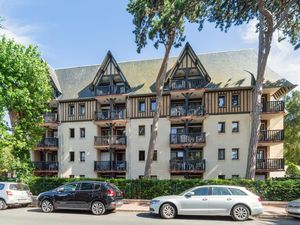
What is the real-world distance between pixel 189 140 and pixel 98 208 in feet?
48.9

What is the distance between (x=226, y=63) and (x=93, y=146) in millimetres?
17340

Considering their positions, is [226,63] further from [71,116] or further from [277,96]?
[71,116]

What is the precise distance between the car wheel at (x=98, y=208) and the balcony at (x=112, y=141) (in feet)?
49.7

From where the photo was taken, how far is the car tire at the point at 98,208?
13.4 metres

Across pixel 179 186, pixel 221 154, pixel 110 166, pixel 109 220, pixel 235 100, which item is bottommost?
pixel 110 166

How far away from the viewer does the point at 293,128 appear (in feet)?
142

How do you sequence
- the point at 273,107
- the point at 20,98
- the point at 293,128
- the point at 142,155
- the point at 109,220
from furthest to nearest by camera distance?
the point at 293,128 < the point at 142,155 < the point at 273,107 < the point at 20,98 < the point at 109,220

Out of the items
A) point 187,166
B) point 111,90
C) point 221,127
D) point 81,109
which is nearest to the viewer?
point 187,166

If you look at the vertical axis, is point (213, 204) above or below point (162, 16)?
below

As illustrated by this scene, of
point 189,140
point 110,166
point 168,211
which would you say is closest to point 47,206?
point 168,211

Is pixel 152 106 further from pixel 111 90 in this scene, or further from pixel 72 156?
pixel 72 156

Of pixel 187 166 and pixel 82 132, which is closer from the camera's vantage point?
pixel 187 166

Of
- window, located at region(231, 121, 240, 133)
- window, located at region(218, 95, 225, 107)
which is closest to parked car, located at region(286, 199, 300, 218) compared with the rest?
window, located at region(231, 121, 240, 133)

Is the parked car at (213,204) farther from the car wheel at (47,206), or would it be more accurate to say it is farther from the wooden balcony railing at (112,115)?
the wooden balcony railing at (112,115)
